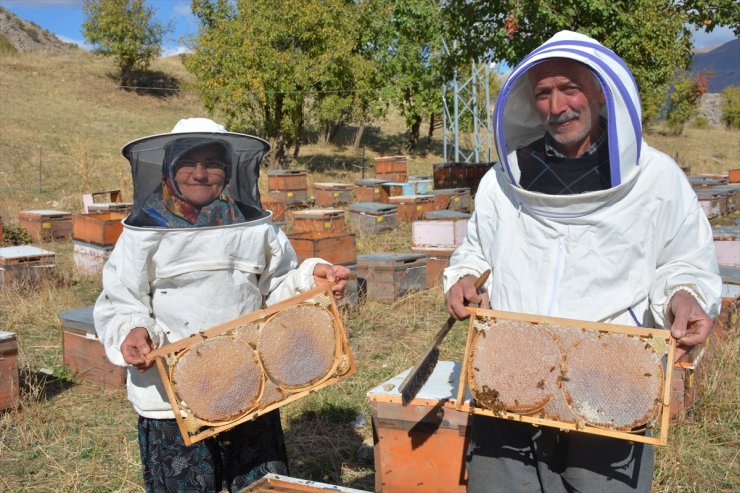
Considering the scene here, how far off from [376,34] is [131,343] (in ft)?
80.4

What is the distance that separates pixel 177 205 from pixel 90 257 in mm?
6364

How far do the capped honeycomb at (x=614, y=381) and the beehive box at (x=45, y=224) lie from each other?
996cm

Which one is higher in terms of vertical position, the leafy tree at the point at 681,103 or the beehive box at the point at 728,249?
the leafy tree at the point at 681,103

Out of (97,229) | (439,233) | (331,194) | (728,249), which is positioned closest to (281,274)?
(728,249)

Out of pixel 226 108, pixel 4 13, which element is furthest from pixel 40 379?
pixel 4 13

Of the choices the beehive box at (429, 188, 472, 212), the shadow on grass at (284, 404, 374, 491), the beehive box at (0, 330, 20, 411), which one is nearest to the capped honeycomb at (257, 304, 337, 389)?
the shadow on grass at (284, 404, 374, 491)

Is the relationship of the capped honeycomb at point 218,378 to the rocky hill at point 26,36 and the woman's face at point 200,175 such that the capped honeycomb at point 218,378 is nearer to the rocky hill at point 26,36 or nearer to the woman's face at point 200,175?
the woman's face at point 200,175

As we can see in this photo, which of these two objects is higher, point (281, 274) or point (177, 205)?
point (177, 205)

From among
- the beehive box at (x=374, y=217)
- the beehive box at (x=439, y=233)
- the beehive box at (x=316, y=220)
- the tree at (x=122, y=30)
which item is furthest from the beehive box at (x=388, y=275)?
the tree at (x=122, y=30)

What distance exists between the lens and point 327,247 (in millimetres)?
6602

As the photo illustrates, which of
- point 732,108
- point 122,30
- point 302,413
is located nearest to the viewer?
point 302,413

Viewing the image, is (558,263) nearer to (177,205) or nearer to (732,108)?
(177,205)

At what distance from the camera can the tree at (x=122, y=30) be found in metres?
28.6

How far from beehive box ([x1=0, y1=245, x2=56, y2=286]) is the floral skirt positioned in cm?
552
